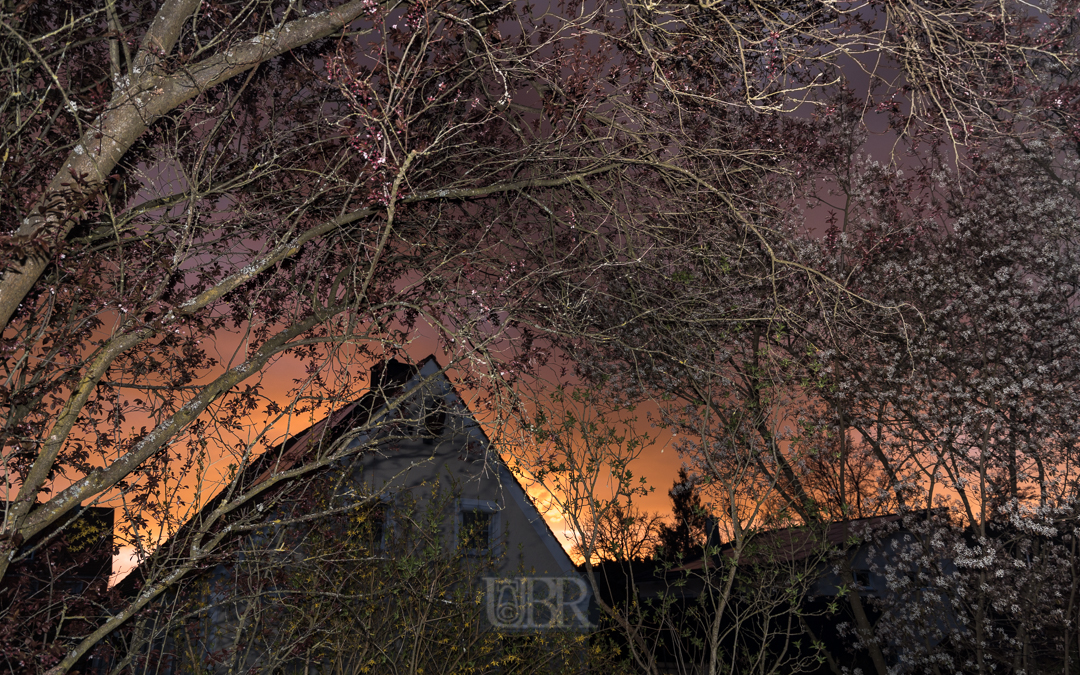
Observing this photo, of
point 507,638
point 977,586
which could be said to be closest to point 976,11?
point 507,638

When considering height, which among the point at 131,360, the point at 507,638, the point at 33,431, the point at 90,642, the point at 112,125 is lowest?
the point at 507,638

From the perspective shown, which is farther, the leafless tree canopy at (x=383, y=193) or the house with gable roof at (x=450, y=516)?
the house with gable roof at (x=450, y=516)

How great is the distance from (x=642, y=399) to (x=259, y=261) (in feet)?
14.8

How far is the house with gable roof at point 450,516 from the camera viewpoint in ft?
30.1

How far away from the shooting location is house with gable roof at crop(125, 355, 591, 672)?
918 centimetres

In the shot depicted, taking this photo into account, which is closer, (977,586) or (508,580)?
(508,580)

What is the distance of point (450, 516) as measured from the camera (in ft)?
35.0

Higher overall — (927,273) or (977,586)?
(927,273)

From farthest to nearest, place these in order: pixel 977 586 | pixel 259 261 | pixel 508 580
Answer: pixel 977 586 < pixel 508 580 < pixel 259 261

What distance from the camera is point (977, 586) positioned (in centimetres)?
1097

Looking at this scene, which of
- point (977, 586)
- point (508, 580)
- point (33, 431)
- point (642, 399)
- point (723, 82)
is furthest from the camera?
point (977, 586)

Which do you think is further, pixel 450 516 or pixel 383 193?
pixel 450 516

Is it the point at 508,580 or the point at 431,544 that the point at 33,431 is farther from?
the point at 508,580

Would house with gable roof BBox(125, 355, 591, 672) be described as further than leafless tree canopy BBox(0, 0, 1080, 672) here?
Yes
